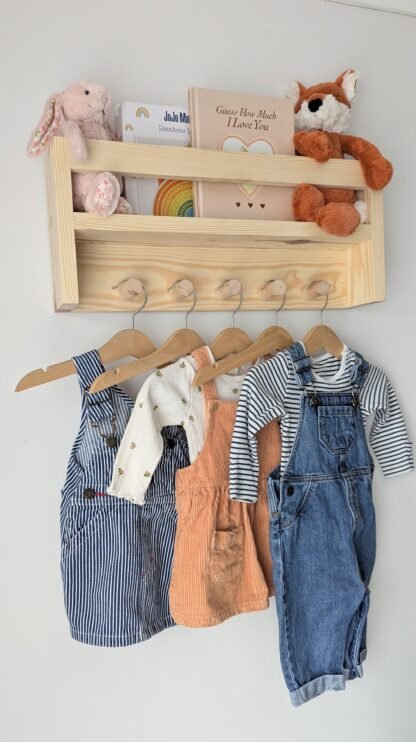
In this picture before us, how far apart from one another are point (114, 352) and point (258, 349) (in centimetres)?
26

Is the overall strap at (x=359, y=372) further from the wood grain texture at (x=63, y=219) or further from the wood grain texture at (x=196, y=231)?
the wood grain texture at (x=63, y=219)

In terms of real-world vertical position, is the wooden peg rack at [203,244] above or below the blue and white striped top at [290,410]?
above

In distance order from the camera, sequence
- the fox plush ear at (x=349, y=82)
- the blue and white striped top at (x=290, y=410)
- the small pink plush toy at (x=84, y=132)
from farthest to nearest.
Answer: the fox plush ear at (x=349, y=82)
the blue and white striped top at (x=290, y=410)
the small pink plush toy at (x=84, y=132)

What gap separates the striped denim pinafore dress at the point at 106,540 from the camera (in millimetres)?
1092

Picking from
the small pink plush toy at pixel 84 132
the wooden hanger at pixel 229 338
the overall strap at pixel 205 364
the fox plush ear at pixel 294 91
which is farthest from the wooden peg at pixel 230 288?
the fox plush ear at pixel 294 91

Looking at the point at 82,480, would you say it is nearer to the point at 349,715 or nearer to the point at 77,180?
the point at 77,180

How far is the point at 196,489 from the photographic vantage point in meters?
1.14

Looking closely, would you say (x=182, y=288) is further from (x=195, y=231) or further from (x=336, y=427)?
(x=336, y=427)

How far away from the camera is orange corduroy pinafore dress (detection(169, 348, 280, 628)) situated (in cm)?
110

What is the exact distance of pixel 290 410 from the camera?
1.20 m

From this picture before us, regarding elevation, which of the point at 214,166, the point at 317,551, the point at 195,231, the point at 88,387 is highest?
the point at 214,166

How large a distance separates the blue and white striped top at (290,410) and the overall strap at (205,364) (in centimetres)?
6

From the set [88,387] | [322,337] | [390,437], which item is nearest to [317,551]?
[390,437]

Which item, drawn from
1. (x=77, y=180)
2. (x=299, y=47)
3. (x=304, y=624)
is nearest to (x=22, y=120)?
(x=77, y=180)
